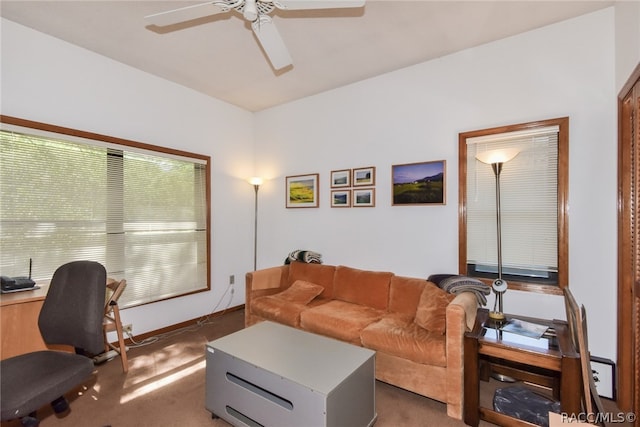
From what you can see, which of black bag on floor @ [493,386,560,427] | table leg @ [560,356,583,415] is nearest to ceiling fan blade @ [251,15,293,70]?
table leg @ [560,356,583,415]

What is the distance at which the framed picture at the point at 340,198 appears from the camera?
359 cm

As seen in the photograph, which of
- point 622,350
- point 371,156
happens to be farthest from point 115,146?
point 622,350

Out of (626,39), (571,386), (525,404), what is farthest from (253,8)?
(525,404)

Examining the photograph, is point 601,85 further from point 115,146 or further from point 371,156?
point 115,146

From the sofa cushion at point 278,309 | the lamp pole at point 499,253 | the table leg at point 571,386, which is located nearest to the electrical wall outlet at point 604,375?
the lamp pole at point 499,253

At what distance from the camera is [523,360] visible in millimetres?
1829

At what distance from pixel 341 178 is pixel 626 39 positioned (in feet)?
8.41

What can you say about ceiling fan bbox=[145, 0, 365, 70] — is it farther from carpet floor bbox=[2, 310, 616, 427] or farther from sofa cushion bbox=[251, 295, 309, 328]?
carpet floor bbox=[2, 310, 616, 427]

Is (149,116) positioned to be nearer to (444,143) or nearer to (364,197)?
(364,197)

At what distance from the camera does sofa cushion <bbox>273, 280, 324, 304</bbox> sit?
3115 mm

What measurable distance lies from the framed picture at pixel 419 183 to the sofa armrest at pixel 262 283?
1599mm

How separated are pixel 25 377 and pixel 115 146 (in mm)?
2275

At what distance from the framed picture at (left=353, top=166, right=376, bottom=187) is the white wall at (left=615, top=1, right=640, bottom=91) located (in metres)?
2.06

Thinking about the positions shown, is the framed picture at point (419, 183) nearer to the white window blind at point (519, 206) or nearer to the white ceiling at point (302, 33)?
the white window blind at point (519, 206)
